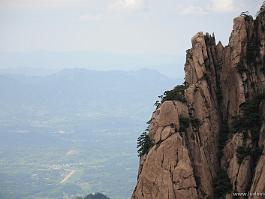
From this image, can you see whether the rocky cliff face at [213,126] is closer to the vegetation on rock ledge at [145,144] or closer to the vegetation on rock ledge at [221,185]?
the vegetation on rock ledge at [221,185]

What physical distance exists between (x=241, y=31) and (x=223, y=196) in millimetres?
12583

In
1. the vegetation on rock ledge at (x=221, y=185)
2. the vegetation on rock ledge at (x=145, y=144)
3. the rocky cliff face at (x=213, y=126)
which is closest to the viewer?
the vegetation on rock ledge at (x=221, y=185)

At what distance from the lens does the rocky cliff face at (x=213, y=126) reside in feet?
112

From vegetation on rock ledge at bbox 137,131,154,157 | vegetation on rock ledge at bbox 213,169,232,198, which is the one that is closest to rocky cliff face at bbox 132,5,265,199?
vegetation on rock ledge at bbox 213,169,232,198

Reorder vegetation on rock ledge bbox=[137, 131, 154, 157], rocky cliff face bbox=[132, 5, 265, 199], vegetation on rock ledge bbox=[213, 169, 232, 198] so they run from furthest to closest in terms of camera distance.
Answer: vegetation on rock ledge bbox=[137, 131, 154, 157], rocky cliff face bbox=[132, 5, 265, 199], vegetation on rock ledge bbox=[213, 169, 232, 198]

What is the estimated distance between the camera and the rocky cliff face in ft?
112

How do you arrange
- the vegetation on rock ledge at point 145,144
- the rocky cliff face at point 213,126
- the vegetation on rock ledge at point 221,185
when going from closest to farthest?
the vegetation on rock ledge at point 221,185 < the rocky cliff face at point 213,126 < the vegetation on rock ledge at point 145,144

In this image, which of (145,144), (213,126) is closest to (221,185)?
(213,126)

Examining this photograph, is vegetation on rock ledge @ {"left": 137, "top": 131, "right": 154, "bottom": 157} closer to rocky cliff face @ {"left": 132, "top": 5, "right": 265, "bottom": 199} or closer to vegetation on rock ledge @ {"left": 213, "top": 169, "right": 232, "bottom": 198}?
rocky cliff face @ {"left": 132, "top": 5, "right": 265, "bottom": 199}

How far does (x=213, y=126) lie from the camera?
122 feet

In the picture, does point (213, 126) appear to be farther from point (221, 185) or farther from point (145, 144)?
point (145, 144)

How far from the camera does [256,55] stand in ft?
121

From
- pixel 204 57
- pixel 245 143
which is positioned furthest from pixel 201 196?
pixel 204 57

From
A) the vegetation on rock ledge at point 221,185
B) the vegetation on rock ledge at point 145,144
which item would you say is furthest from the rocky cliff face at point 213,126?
the vegetation on rock ledge at point 145,144
